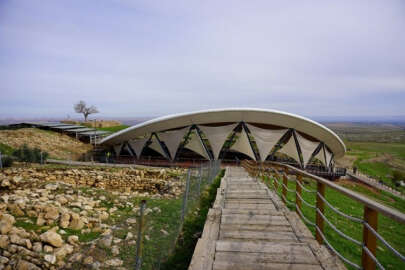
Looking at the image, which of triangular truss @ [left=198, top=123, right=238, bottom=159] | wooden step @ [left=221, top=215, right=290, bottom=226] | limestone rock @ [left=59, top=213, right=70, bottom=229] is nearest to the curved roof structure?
triangular truss @ [left=198, top=123, right=238, bottom=159]

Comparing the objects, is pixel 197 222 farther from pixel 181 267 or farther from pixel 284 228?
pixel 284 228

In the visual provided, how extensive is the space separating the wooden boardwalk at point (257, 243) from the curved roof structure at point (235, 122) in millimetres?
15339

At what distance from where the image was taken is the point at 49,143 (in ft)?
79.1

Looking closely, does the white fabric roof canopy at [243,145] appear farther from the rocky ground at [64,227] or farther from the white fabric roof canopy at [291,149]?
the rocky ground at [64,227]

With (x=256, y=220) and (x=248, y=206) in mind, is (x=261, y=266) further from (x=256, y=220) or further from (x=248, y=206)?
(x=248, y=206)

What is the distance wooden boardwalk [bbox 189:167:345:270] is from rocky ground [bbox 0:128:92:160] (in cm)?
2162

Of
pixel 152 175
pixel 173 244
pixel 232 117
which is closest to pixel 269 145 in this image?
pixel 232 117

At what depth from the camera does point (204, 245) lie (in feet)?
11.1

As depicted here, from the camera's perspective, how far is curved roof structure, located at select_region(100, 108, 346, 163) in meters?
20.0

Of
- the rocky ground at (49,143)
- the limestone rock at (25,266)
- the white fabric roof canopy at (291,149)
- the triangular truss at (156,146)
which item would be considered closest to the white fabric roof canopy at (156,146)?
the triangular truss at (156,146)

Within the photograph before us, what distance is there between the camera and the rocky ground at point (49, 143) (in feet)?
72.2

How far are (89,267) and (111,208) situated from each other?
4057 mm

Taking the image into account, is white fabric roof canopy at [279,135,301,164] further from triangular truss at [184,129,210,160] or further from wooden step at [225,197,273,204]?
wooden step at [225,197,273,204]

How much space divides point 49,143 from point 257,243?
26.7 meters
